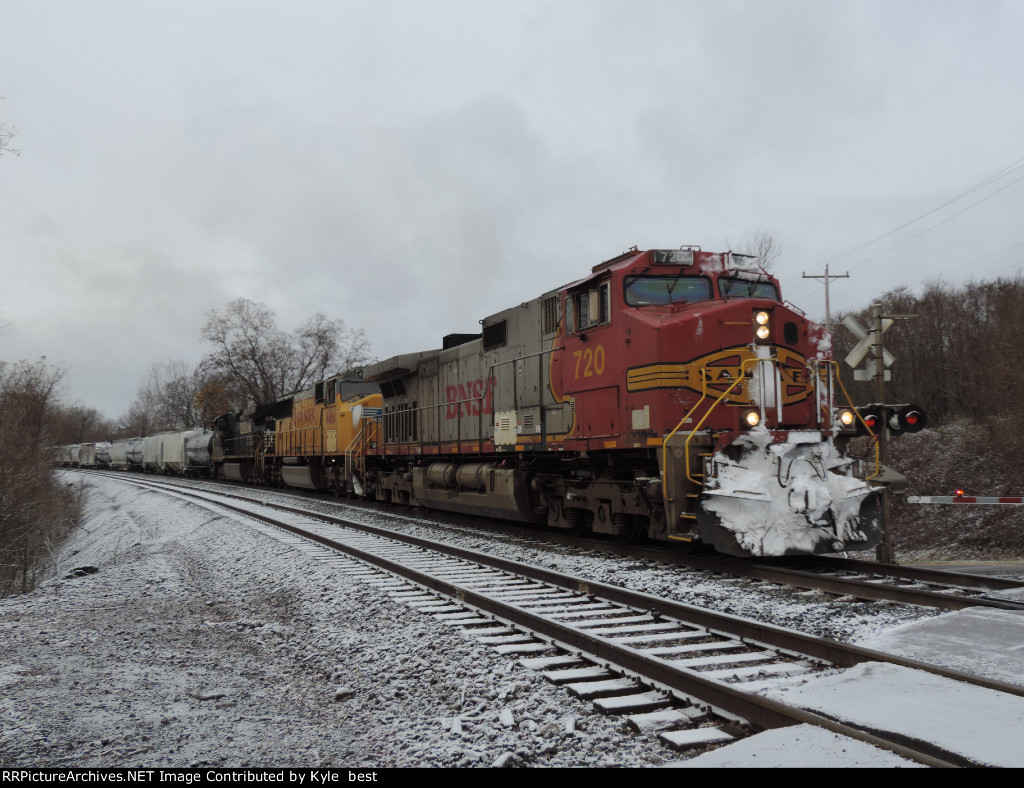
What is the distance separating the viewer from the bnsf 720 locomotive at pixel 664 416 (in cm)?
733

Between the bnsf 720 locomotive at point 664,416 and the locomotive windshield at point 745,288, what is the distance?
0.02 m

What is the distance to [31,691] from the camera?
14.6 ft

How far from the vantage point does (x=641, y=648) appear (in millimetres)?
4988

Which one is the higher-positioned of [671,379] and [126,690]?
[671,379]

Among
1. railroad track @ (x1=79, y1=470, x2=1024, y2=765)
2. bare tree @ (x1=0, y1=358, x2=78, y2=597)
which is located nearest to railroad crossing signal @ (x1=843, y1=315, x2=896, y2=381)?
railroad track @ (x1=79, y1=470, x2=1024, y2=765)

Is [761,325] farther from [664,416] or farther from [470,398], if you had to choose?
[470,398]

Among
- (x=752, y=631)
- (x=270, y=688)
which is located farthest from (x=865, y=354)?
(x=270, y=688)

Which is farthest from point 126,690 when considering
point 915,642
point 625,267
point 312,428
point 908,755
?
point 312,428

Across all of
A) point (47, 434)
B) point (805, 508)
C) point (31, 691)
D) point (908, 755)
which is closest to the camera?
point (908, 755)

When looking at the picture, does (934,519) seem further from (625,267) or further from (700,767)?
(700,767)

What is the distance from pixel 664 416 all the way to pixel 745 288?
7.65ft

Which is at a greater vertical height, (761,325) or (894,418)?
(761,325)

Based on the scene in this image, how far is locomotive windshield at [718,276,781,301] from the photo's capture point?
9.20 metres

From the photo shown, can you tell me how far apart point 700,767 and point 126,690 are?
354 cm
